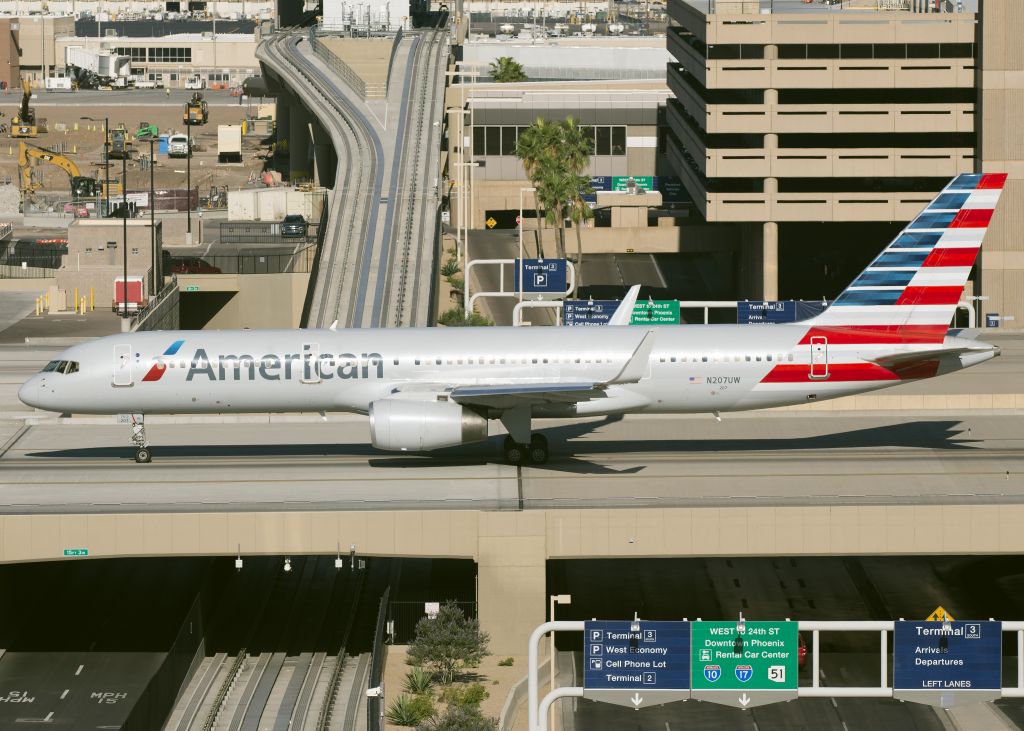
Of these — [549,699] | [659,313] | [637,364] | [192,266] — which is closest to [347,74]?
[192,266]

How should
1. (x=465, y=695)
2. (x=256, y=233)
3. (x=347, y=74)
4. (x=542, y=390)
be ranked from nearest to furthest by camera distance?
(x=465, y=695) < (x=542, y=390) < (x=256, y=233) < (x=347, y=74)

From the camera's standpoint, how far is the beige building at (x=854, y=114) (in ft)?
375

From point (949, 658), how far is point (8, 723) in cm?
3108

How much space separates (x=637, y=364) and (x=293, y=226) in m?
97.3

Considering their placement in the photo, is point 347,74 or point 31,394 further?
point 347,74

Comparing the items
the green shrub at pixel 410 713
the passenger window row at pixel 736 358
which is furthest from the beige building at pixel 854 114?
the green shrub at pixel 410 713

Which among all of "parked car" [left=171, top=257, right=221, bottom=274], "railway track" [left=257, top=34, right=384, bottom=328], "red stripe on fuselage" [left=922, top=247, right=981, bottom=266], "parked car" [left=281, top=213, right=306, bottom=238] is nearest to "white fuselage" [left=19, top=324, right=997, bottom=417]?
"red stripe on fuselage" [left=922, top=247, right=981, bottom=266]

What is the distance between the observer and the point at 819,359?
62031mm

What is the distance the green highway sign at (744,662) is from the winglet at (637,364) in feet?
76.7

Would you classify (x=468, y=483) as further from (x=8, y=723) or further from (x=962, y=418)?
(x=962, y=418)

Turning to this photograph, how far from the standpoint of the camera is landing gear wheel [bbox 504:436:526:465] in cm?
6338

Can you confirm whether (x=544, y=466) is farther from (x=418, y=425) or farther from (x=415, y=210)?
(x=415, y=210)

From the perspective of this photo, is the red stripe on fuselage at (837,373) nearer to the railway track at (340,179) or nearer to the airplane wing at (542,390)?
the airplane wing at (542,390)

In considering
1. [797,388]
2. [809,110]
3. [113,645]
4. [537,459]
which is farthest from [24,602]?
[809,110]
